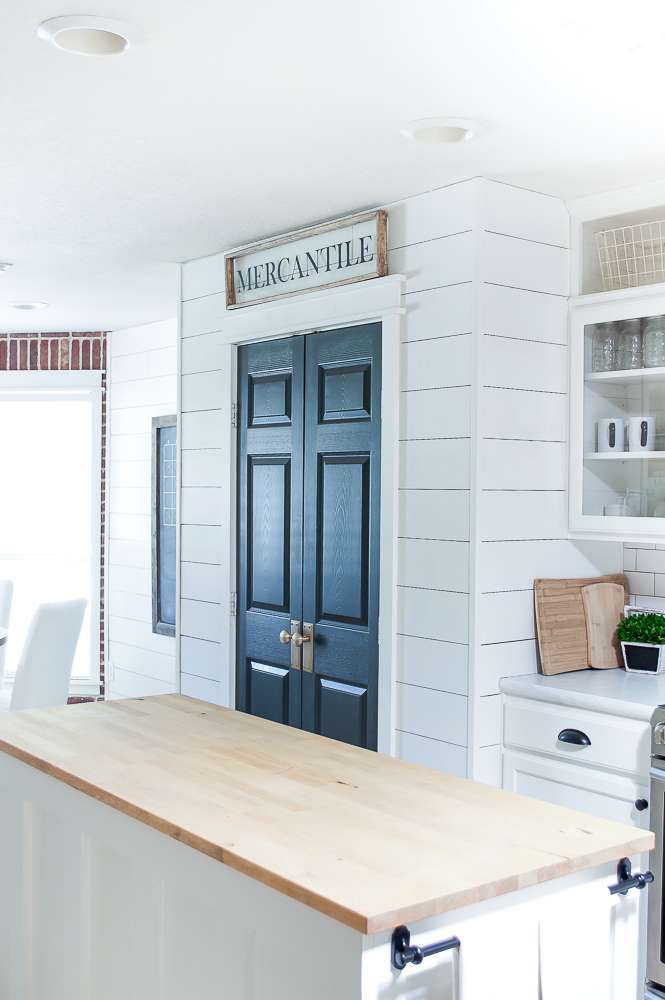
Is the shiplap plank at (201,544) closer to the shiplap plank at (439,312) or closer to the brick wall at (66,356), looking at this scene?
the shiplap plank at (439,312)

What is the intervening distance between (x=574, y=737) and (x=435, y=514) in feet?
2.77

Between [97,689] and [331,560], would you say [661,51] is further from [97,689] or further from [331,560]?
[97,689]

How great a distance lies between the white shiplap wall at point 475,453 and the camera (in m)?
3.38

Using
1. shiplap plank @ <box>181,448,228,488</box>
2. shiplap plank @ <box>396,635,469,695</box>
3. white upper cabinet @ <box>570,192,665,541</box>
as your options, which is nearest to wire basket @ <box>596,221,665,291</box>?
white upper cabinet @ <box>570,192,665,541</box>

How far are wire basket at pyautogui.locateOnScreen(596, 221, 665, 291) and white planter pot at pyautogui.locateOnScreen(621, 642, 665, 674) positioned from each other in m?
1.21

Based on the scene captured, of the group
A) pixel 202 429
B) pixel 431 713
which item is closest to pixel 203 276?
pixel 202 429

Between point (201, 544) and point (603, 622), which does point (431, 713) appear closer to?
point (603, 622)

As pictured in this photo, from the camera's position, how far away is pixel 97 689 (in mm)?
6914

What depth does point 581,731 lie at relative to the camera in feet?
10.5

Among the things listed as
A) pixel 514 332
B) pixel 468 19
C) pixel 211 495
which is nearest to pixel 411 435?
pixel 514 332

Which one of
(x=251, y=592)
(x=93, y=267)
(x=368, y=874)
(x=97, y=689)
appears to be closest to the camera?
(x=368, y=874)

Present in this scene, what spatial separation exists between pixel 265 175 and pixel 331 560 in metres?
1.41

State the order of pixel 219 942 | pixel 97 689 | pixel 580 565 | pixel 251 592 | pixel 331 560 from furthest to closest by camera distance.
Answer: pixel 97 689 → pixel 251 592 → pixel 331 560 → pixel 580 565 → pixel 219 942

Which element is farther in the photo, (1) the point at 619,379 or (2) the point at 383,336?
(2) the point at 383,336
